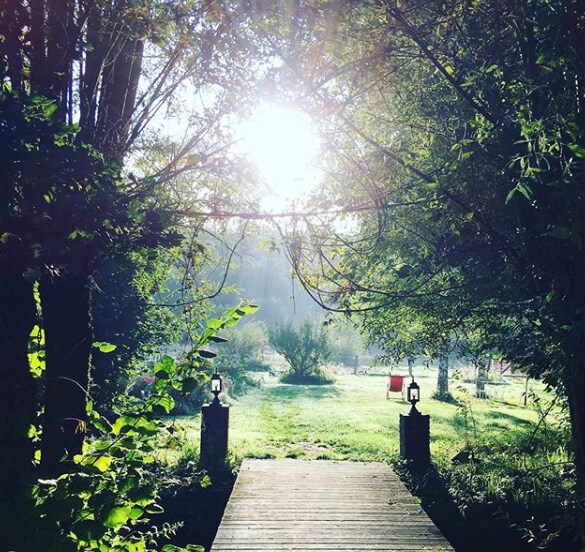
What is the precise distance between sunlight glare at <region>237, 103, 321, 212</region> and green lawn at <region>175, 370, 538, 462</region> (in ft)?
15.6

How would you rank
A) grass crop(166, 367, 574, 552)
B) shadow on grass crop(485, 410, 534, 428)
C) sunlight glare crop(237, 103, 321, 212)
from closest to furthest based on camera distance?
sunlight glare crop(237, 103, 321, 212) → grass crop(166, 367, 574, 552) → shadow on grass crop(485, 410, 534, 428)

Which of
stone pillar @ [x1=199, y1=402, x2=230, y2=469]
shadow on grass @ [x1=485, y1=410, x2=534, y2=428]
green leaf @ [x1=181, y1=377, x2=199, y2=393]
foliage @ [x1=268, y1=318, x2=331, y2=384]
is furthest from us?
foliage @ [x1=268, y1=318, x2=331, y2=384]

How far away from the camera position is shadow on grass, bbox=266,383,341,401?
20500mm

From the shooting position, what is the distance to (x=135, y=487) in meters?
2.14

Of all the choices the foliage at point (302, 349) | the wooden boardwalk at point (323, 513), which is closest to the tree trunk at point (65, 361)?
the wooden boardwalk at point (323, 513)

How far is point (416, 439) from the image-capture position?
912cm

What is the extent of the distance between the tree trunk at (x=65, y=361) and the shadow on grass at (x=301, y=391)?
1635 centimetres

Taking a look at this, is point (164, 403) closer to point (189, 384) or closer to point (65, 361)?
point (189, 384)

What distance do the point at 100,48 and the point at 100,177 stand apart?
1952 mm

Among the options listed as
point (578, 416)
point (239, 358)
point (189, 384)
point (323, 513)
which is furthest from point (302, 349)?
point (189, 384)

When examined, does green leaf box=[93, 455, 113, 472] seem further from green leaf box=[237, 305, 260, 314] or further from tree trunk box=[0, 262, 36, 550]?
green leaf box=[237, 305, 260, 314]

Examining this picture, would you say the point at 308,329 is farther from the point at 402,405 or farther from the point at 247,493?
the point at 247,493

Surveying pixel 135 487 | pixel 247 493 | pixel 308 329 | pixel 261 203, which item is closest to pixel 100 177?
pixel 135 487

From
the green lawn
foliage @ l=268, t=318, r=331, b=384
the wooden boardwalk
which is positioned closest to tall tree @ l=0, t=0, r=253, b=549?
the wooden boardwalk
